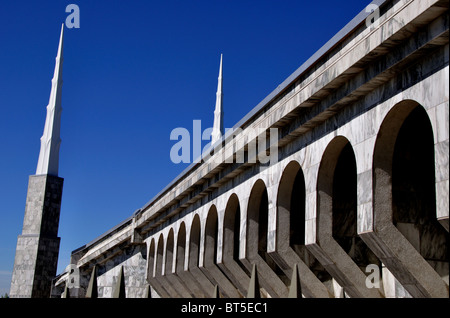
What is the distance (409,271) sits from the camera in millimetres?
13414

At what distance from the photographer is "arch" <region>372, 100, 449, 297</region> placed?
13398mm

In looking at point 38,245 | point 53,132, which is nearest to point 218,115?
point 53,132

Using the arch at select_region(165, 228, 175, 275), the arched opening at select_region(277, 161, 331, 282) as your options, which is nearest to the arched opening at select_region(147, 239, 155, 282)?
the arch at select_region(165, 228, 175, 275)

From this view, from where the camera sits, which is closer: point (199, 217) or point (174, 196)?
point (199, 217)

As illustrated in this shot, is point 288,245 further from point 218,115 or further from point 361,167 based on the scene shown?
point 218,115

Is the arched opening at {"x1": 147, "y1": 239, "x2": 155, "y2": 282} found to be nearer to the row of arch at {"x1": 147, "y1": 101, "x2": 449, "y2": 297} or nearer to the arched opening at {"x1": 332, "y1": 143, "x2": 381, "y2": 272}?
the row of arch at {"x1": 147, "y1": 101, "x2": 449, "y2": 297}

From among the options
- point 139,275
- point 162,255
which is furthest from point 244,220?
point 139,275

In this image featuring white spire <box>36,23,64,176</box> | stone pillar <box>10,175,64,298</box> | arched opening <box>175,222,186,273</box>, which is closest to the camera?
arched opening <box>175,222,186,273</box>

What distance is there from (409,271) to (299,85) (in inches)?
226

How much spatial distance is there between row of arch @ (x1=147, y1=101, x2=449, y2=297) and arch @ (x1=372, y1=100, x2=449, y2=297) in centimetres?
2

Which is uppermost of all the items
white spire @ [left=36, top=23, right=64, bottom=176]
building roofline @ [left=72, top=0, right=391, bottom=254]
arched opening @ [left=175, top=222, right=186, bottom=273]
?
white spire @ [left=36, top=23, right=64, bottom=176]

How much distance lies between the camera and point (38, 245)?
49.3 meters

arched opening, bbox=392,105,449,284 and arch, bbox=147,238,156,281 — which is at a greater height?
arch, bbox=147,238,156,281
